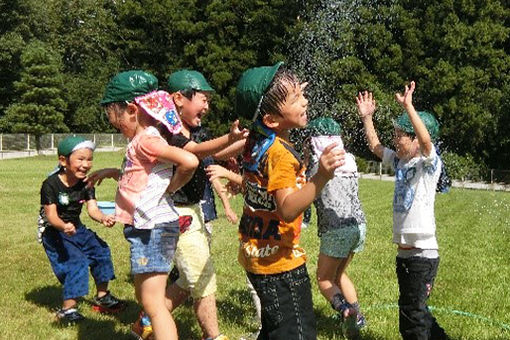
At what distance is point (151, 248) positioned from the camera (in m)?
3.85

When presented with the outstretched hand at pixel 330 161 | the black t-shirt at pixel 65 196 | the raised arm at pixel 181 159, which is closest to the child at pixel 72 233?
the black t-shirt at pixel 65 196

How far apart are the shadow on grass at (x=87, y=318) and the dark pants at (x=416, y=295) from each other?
2308 millimetres

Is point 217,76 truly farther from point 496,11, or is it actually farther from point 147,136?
point 147,136

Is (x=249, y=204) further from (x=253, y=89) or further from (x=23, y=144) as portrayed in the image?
(x=23, y=144)

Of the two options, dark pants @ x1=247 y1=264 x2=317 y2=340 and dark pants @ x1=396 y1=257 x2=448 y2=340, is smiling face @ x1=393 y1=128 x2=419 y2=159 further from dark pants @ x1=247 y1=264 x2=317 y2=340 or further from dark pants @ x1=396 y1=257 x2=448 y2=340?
dark pants @ x1=247 y1=264 x2=317 y2=340

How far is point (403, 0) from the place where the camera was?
40906mm

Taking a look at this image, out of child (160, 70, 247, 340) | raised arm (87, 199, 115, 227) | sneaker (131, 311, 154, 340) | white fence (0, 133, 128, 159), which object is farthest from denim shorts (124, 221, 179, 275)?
white fence (0, 133, 128, 159)

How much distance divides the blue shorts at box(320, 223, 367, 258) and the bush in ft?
114

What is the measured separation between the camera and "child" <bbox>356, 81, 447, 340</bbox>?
432 centimetres

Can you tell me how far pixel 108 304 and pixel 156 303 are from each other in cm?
220

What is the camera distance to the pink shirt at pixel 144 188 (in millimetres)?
3854

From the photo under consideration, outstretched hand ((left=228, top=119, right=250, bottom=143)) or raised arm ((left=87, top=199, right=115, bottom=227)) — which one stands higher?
outstretched hand ((left=228, top=119, right=250, bottom=143))

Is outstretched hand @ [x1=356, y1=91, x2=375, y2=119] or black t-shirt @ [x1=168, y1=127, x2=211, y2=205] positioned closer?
black t-shirt @ [x1=168, y1=127, x2=211, y2=205]

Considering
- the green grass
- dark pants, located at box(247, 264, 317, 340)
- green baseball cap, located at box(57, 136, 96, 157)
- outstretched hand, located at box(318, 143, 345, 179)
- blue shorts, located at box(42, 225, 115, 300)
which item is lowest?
the green grass
